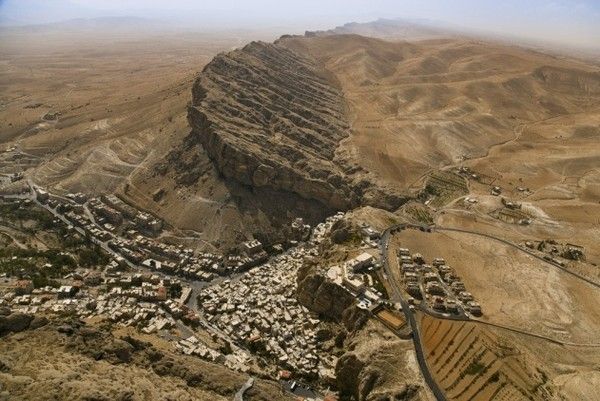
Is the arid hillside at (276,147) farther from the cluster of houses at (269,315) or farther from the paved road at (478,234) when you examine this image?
the paved road at (478,234)

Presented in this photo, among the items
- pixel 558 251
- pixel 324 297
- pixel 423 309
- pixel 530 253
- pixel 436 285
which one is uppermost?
pixel 436 285

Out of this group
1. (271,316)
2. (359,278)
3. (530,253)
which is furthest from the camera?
(530,253)

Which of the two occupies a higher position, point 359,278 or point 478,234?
point 359,278

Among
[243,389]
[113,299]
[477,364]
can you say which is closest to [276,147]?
[113,299]

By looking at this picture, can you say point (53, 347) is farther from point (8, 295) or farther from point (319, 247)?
point (319, 247)

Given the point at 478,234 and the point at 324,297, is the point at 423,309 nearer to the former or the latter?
the point at 324,297

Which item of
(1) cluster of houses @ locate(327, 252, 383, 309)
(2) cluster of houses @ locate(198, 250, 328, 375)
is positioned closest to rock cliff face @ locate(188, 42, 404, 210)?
(2) cluster of houses @ locate(198, 250, 328, 375)

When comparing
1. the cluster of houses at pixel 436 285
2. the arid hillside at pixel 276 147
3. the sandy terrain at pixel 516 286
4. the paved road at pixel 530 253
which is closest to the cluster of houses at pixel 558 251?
the paved road at pixel 530 253

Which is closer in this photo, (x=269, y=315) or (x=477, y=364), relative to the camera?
→ (x=477, y=364)
